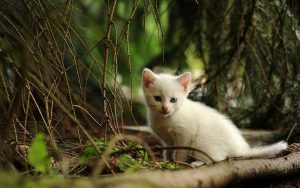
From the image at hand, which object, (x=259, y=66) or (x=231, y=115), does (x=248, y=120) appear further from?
(x=259, y=66)

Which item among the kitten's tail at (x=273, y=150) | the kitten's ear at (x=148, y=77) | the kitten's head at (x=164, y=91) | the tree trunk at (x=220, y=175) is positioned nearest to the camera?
the tree trunk at (x=220, y=175)

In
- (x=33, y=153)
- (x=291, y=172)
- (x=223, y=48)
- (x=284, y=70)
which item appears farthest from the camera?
(x=223, y=48)

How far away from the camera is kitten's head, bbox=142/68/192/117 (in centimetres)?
433

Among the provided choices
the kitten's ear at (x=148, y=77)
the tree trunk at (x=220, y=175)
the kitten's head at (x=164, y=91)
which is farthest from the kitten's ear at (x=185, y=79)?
the tree trunk at (x=220, y=175)

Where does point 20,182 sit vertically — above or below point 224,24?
below

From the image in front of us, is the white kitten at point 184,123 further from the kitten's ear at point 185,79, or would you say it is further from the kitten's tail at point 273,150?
the kitten's tail at point 273,150

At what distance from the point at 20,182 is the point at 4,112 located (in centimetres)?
160

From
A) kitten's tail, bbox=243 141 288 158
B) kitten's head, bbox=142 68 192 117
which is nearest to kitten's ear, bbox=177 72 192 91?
kitten's head, bbox=142 68 192 117

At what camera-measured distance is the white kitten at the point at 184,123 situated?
13.7 ft

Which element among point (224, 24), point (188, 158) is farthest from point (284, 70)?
point (188, 158)

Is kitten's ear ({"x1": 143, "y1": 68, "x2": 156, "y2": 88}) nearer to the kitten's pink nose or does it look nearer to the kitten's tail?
the kitten's pink nose

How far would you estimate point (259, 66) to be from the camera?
17.1 ft

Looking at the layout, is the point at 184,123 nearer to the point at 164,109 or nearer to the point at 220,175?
the point at 164,109

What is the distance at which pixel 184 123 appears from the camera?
14.1 feet
